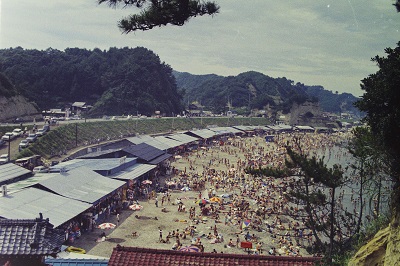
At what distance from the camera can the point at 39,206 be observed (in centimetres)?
1736

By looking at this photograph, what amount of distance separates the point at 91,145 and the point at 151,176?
517 inches

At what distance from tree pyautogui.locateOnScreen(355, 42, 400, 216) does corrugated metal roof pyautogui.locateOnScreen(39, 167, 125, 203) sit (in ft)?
53.2

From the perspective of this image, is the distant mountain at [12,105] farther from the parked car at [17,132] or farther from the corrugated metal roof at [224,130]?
the corrugated metal roof at [224,130]

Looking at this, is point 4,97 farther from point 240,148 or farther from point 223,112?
point 223,112

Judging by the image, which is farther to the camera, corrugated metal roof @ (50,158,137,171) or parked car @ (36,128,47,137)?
parked car @ (36,128,47,137)

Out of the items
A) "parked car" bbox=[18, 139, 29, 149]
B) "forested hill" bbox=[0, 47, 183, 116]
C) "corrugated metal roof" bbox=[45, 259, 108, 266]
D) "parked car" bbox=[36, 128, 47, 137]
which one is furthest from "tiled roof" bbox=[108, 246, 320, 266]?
"forested hill" bbox=[0, 47, 183, 116]

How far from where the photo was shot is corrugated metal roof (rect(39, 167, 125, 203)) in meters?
20.5

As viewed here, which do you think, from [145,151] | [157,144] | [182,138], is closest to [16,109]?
[157,144]

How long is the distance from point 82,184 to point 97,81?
2634 inches

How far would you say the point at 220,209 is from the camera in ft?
88.1

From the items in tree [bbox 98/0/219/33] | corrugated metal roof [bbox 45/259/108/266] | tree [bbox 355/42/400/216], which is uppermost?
tree [bbox 98/0/219/33]

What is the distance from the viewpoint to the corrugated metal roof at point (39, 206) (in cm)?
1586

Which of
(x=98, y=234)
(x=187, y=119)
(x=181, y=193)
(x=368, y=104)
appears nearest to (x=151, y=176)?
(x=181, y=193)

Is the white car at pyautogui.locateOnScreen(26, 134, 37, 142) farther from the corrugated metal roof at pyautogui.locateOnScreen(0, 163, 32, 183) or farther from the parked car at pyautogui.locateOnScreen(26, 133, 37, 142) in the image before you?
the corrugated metal roof at pyautogui.locateOnScreen(0, 163, 32, 183)
